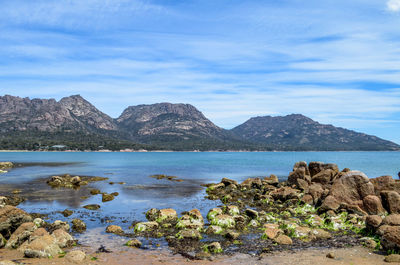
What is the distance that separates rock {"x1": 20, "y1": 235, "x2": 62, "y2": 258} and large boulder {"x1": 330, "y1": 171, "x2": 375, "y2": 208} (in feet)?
79.5

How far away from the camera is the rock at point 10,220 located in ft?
62.1

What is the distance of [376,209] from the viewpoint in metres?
26.0

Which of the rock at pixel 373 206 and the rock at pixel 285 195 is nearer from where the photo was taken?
the rock at pixel 373 206

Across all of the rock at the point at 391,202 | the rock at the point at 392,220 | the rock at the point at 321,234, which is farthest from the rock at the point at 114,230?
the rock at the point at 391,202

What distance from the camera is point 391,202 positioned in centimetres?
2550

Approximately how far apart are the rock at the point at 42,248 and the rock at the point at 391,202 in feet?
83.5

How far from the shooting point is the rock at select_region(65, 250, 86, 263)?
50.0 feet

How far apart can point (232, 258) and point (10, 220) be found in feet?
47.2

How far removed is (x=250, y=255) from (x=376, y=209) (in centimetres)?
1561

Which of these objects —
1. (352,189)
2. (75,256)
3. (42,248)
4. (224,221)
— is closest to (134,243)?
(75,256)

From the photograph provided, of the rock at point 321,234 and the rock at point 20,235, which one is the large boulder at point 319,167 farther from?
the rock at point 20,235

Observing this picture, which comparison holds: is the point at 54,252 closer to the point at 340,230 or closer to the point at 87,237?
the point at 87,237

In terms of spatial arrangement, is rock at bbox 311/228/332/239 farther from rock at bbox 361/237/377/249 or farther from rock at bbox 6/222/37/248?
rock at bbox 6/222/37/248

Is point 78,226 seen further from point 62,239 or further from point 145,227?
point 145,227
